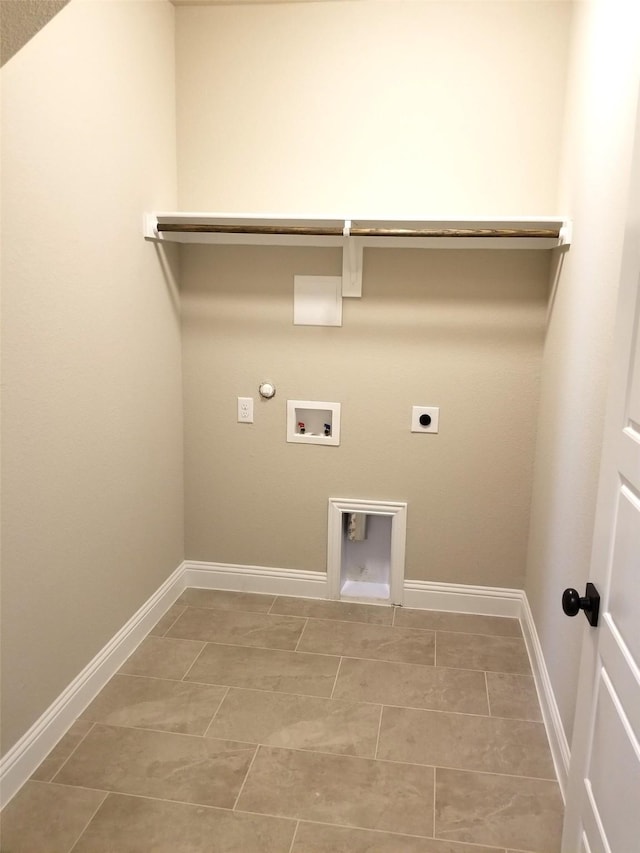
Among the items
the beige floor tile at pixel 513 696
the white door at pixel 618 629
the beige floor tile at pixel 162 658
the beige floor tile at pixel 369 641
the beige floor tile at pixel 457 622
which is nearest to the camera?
the white door at pixel 618 629

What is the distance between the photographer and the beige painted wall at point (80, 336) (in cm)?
193

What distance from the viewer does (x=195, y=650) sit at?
9.31 feet

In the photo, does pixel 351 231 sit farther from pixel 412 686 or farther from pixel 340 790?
pixel 340 790

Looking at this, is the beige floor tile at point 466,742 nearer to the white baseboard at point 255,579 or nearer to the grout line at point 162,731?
the grout line at point 162,731

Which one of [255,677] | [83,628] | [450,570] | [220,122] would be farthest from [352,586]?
[220,122]

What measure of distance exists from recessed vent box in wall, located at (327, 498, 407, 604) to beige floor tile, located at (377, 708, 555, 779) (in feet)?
2.77

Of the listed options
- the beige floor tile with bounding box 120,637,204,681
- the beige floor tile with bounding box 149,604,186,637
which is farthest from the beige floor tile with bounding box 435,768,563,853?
the beige floor tile with bounding box 149,604,186,637

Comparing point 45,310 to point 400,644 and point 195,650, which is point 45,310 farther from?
point 400,644

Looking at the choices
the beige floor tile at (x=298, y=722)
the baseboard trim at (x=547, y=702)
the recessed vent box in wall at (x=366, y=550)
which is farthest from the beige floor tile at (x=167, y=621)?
the baseboard trim at (x=547, y=702)

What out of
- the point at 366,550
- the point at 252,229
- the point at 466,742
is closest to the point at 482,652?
the point at 466,742

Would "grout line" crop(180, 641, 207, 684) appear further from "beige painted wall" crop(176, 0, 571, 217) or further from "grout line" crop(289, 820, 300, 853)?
"beige painted wall" crop(176, 0, 571, 217)

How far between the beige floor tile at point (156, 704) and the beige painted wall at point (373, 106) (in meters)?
1.98

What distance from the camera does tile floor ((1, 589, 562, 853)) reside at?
192 centimetres

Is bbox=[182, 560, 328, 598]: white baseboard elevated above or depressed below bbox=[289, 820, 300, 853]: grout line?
above
